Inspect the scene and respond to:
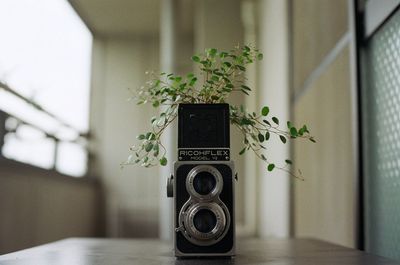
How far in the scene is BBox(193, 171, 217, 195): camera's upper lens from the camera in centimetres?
95

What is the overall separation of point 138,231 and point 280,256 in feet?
11.0

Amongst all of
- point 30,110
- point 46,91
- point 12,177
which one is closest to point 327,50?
point 12,177

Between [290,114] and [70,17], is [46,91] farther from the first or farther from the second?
[290,114]

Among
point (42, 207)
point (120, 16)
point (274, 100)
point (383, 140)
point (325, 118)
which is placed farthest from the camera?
point (120, 16)

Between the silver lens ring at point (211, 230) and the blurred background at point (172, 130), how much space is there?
1.02ft

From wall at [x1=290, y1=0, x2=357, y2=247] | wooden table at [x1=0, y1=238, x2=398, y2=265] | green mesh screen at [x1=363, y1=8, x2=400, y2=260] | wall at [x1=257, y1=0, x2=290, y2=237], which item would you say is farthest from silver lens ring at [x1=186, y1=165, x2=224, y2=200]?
wall at [x1=257, y1=0, x2=290, y2=237]

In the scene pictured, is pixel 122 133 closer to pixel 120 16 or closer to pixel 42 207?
pixel 120 16

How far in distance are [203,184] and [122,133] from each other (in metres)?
3.41

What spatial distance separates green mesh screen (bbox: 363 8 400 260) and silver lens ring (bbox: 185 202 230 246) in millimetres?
546

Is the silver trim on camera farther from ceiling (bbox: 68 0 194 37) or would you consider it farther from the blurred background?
ceiling (bbox: 68 0 194 37)

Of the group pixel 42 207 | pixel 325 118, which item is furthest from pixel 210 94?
pixel 42 207

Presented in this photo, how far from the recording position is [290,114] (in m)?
2.76

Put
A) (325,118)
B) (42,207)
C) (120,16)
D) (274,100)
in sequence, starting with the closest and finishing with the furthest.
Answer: (325,118) → (42,207) → (274,100) → (120,16)

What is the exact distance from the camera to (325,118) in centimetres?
199
